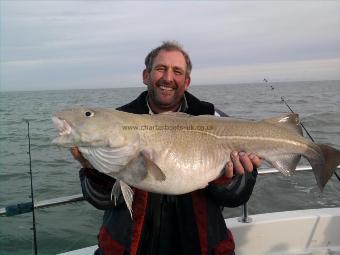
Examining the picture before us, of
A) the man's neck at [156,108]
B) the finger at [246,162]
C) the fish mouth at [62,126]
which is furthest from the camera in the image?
the man's neck at [156,108]

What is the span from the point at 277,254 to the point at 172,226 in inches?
70.5

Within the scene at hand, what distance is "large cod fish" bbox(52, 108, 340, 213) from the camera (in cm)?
283

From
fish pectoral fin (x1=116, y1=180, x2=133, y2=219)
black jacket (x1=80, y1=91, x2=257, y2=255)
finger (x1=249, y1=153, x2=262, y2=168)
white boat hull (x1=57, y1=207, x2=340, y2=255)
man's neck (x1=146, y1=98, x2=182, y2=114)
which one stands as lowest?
white boat hull (x1=57, y1=207, x2=340, y2=255)

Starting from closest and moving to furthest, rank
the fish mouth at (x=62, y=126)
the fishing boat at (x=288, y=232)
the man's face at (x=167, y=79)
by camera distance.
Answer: the fish mouth at (x=62, y=126), the man's face at (x=167, y=79), the fishing boat at (x=288, y=232)

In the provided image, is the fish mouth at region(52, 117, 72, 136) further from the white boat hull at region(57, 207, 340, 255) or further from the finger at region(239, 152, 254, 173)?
the white boat hull at region(57, 207, 340, 255)

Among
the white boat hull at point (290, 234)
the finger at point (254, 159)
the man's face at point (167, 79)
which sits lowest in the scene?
the white boat hull at point (290, 234)

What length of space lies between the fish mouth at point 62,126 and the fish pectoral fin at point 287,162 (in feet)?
5.86

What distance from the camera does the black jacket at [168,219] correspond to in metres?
3.15

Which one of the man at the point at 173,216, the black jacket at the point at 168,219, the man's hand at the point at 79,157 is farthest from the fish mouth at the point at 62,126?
the black jacket at the point at 168,219

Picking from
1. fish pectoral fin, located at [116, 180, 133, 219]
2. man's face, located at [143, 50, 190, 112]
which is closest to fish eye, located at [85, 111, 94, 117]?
fish pectoral fin, located at [116, 180, 133, 219]

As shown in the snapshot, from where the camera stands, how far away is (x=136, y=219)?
3.12 m

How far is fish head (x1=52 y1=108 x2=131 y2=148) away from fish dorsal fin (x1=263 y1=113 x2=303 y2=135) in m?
1.41

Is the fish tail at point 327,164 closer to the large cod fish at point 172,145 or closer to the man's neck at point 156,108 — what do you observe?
the large cod fish at point 172,145

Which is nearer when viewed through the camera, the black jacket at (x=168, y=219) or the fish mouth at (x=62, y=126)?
the fish mouth at (x=62, y=126)
